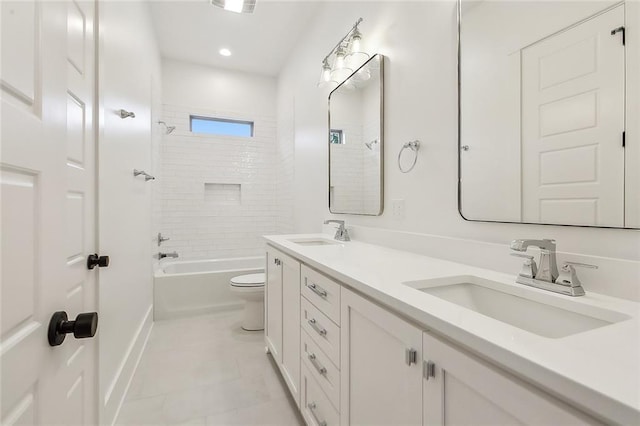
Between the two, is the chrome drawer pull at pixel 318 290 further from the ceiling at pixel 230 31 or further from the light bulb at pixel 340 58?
the ceiling at pixel 230 31

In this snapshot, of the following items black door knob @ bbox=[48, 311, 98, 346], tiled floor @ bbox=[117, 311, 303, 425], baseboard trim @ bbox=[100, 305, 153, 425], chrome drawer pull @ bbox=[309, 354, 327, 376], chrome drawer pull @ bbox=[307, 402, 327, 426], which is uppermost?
black door knob @ bbox=[48, 311, 98, 346]

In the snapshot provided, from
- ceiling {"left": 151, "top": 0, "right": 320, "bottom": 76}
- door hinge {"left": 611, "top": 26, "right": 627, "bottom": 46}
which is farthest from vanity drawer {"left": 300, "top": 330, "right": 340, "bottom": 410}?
ceiling {"left": 151, "top": 0, "right": 320, "bottom": 76}

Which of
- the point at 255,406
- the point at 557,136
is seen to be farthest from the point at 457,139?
the point at 255,406

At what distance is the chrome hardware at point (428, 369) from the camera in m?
0.63

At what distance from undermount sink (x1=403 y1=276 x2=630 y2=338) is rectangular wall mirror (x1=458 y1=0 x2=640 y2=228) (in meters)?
0.27

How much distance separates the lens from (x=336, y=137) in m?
2.36

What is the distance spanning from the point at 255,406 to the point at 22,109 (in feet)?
5.58

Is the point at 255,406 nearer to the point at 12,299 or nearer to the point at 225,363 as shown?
the point at 225,363

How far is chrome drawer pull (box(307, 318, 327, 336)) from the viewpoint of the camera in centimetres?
119

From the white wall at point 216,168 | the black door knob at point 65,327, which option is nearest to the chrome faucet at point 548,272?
the black door knob at point 65,327

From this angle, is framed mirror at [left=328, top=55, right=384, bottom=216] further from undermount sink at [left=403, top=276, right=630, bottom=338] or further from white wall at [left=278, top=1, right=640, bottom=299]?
undermount sink at [left=403, top=276, right=630, bottom=338]

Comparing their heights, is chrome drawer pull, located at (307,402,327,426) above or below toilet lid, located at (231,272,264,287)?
below

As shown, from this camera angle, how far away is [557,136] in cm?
91

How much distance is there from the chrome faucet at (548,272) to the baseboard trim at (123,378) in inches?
68.1
